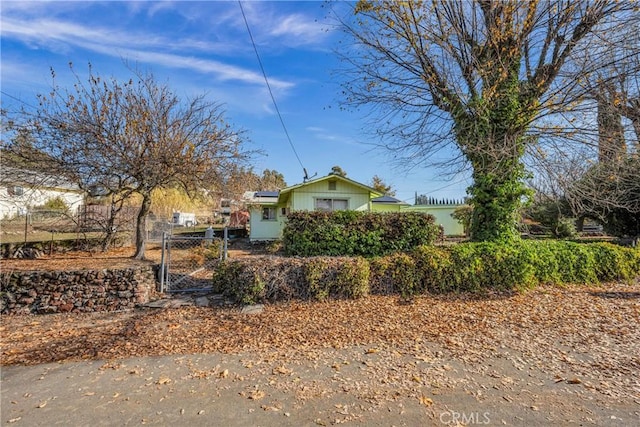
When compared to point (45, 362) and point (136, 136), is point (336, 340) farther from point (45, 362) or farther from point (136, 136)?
point (136, 136)

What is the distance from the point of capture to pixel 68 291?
630cm

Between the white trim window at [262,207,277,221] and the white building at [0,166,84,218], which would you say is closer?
the white building at [0,166,84,218]

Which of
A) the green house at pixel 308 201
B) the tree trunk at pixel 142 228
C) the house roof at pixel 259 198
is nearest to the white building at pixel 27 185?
the tree trunk at pixel 142 228

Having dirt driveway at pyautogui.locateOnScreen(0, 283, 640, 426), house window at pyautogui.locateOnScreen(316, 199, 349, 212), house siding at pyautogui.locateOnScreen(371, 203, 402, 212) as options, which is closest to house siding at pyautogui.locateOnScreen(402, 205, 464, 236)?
house siding at pyautogui.locateOnScreen(371, 203, 402, 212)

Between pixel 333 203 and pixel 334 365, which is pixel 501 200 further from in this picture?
pixel 333 203

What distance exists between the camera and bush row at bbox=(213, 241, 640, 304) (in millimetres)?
6293

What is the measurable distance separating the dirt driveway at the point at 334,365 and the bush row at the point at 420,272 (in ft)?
1.38

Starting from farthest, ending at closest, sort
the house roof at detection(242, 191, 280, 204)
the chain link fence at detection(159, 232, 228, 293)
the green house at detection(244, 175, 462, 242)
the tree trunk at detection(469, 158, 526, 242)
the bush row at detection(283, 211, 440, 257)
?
the house roof at detection(242, 191, 280, 204) < the green house at detection(244, 175, 462, 242) < the bush row at detection(283, 211, 440, 257) < the tree trunk at detection(469, 158, 526, 242) < the chain link fence at detection(159, 232, 228, 293)

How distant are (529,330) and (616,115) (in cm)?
627

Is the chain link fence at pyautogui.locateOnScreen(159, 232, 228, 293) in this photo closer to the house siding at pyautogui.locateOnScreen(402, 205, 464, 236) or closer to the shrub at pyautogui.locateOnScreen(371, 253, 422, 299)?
the shrub at pyautogui.locateOnScreen(371, 253, 422, 299)

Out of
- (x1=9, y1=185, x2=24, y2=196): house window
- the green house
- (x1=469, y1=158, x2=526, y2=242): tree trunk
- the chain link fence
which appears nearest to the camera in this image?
the chain link fence

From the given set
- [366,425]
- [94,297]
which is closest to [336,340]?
[366,425]

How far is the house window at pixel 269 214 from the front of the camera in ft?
59.8

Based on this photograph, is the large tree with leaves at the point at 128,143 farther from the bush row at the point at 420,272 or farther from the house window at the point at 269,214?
the house window at the point at 269,214
